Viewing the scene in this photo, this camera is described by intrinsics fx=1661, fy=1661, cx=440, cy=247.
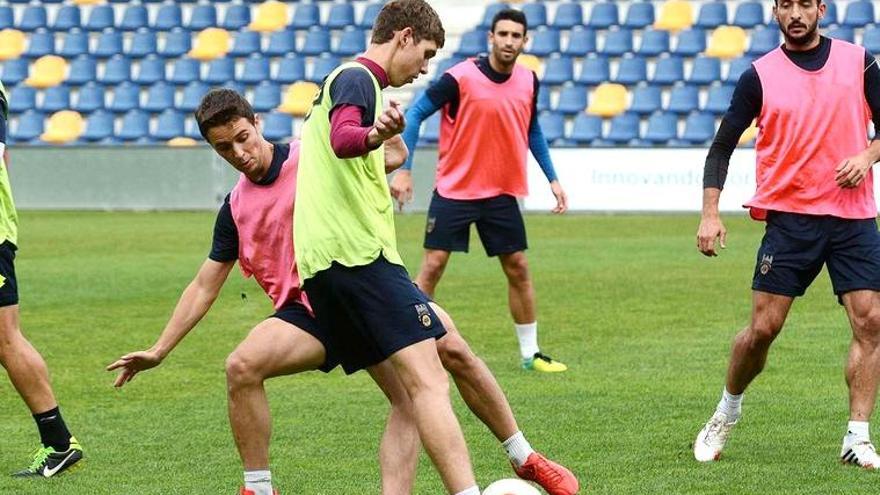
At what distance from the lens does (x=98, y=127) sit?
3095 cm

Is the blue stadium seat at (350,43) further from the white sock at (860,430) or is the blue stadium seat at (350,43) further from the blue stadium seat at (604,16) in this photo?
the white sock at (860,430)

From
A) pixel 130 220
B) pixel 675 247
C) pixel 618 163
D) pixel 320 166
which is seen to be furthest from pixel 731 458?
pixel 130 220

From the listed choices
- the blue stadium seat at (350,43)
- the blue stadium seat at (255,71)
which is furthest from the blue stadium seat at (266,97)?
the blue stadium seat at (350,43)

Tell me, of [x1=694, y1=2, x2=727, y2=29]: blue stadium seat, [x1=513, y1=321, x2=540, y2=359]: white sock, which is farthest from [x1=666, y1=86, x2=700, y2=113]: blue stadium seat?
[x1=513, y1=321, x2=540, y2=359]: white sock

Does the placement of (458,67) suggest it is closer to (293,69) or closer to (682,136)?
(682,136)

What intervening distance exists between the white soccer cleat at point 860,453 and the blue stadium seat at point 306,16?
25.3 metres

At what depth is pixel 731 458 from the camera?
771 cm

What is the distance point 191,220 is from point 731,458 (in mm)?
18479

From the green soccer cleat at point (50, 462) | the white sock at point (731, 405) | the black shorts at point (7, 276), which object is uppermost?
the black shorts at point (7, 276)

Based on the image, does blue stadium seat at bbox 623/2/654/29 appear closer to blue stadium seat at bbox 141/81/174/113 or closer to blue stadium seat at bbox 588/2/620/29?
blue stadium seat at bbox 588/2/620/29

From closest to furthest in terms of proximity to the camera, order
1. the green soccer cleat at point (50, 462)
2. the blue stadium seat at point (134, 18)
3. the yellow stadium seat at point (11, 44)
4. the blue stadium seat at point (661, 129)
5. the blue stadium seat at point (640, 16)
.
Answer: the green soccer cleat at point (50, 462), the blue stadium seat at point (661, 129), the blue stadium seat at point (640, 16), the blue stadium seat at point (134, 18), the yellow stadium seat at point (11, 44)

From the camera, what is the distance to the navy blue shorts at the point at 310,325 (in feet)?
20.9

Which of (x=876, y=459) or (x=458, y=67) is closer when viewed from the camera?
(x=876, y=459)

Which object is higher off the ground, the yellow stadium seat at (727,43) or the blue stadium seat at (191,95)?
the yellow stadium seat at (727,43)
